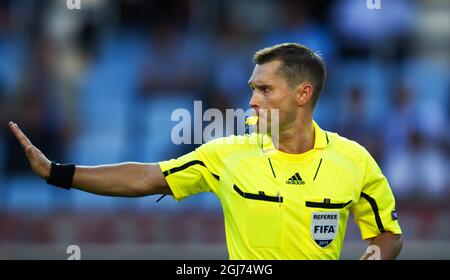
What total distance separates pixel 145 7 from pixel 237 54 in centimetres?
157

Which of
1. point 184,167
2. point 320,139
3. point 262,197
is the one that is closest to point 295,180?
point 262,197

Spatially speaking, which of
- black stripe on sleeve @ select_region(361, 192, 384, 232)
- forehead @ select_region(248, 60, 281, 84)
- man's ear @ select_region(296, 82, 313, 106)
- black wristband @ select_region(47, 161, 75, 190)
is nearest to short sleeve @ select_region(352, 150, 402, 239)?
black stripe on sleeve @ select_region(361, 192, 384, 232)

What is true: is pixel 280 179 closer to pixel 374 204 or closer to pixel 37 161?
pixel 374 204

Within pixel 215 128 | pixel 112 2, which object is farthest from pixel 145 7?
pixel 215 128

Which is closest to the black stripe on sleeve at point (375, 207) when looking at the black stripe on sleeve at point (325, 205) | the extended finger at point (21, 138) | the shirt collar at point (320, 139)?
the black stripe on sleeve at point (325, 205)

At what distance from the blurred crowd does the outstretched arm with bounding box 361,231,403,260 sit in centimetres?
625

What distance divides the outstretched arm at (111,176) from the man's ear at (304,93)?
3.14 feet

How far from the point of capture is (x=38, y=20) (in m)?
12.5

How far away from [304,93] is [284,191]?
688 millimetres

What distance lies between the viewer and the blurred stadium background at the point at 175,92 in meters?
11.7

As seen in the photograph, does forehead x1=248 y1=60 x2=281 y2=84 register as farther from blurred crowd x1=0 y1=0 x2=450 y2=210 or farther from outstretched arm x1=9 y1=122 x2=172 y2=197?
blurred crowd x1=0 y1=0 x2=450 y2=210

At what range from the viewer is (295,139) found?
550 centimetres

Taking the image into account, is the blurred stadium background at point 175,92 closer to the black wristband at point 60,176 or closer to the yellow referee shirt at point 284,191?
the yellow referee shirt at point 284,191

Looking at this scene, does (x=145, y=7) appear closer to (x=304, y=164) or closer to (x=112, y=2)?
(x=112, y=2)
